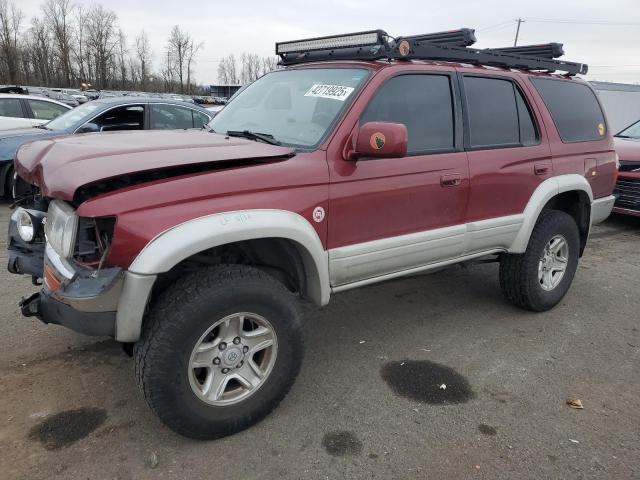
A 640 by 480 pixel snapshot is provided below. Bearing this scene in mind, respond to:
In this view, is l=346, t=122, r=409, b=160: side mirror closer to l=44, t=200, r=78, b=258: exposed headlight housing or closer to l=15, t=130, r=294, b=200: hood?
l=15, t=130, r=294, b=200: hood

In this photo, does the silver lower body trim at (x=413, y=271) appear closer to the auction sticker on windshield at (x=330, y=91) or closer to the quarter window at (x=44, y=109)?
the auction sticker on windshield at (x=330, y=91)

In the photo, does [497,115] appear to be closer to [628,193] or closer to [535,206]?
[535,206]

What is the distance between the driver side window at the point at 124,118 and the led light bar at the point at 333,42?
4252mm

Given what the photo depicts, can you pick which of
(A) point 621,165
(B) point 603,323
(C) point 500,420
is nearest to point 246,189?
(C) point 500,420

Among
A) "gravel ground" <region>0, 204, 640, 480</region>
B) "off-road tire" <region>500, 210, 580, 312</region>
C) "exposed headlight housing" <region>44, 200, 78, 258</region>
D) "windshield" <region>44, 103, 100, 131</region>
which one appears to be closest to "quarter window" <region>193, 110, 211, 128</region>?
"windshield" <region>44, 103, 100, 131</region>

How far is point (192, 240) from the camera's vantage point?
2.34m

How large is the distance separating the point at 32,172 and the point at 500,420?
9.56ft

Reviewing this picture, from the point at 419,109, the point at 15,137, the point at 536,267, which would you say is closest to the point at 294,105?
the point at 419,109

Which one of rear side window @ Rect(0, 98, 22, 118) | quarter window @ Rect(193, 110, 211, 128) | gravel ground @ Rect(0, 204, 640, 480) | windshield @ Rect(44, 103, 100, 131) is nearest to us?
gravel ground @ Rect(0, 204, 640, 480)

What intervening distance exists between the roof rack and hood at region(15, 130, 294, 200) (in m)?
0.95

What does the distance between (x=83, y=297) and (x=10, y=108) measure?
28.1 feet

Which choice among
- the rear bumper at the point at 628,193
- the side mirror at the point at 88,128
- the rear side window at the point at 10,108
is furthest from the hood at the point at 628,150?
the rear side window at the point at 10,108

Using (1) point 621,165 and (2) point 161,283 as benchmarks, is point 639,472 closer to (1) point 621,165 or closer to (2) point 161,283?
(2) point 161,283

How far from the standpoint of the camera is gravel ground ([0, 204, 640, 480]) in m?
2.55
